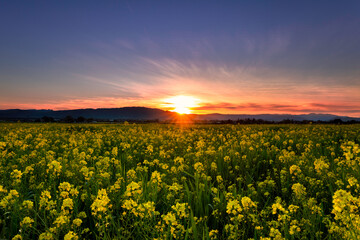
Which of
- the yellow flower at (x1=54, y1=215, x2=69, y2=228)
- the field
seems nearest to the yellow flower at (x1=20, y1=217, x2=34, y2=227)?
the field

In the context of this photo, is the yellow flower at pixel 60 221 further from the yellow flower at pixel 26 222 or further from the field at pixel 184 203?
the yellow flower at pixel 26 222

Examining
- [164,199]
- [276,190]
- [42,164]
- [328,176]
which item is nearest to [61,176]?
[42,164]

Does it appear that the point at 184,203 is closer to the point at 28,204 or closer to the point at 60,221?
the point at 60,221

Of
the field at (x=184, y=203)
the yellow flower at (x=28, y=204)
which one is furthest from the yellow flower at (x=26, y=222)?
the yellow flower at (x=28, y=204)

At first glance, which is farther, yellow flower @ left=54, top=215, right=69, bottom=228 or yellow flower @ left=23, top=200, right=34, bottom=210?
yellow flower @ left=23, top=200, right=34, bottom=210

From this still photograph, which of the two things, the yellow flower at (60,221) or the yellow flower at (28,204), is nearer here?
the yellow flower at (60,221)

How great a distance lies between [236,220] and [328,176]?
2806 mm

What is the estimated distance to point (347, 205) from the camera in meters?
2.44

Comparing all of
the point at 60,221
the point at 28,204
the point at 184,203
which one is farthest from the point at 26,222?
the point at 184,203

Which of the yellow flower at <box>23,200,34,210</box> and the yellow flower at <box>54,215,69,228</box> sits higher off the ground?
the yellow flower at <box>23,200,34,210</box>

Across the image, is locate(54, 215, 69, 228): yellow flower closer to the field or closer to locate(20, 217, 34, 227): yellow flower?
the field

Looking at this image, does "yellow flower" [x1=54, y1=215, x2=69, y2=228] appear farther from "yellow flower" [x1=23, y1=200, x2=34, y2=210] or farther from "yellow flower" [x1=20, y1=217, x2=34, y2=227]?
"yellow flower" [x1=23, y1=200, x2=34, y2=210]

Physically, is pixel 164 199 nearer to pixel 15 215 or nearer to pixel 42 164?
pixel 15 215

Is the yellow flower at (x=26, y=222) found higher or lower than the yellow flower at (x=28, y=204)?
lower
